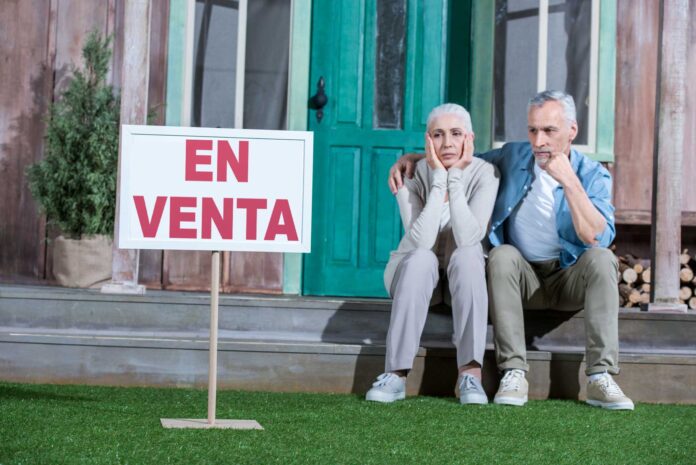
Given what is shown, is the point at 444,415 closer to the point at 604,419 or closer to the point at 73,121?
the point at 604,419

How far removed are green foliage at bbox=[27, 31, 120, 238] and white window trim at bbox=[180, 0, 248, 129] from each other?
1.29 ft

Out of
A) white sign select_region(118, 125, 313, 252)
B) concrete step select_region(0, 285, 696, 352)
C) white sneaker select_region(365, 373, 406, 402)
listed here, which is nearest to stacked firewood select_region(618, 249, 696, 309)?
concrete step select_region(0, 285, 696, 352)

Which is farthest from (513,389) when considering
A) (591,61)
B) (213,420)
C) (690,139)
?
(690,139)

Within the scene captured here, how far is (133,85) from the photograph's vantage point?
16.3ft

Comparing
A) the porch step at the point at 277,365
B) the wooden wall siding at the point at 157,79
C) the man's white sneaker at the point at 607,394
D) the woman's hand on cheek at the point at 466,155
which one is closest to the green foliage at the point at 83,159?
the wooden wall siding at the point at 157,79

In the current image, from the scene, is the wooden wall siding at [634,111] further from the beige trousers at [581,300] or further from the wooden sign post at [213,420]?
the wooden sign post at [213,420]

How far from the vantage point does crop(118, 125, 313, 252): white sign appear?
325 cm

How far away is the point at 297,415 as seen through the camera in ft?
11.6

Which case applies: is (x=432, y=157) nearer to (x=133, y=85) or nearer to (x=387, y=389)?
(x=387, y=389)

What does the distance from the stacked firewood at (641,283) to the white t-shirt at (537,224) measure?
184cm

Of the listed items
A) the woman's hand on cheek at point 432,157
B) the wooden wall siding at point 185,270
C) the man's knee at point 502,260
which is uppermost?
the woman's hand on cheek at point 432,157

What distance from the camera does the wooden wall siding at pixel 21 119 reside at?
6.09 m

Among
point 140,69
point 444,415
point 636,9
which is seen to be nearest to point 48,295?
point 140,69

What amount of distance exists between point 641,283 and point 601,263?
7.10 feet
